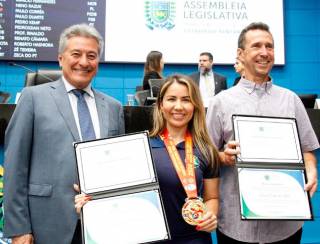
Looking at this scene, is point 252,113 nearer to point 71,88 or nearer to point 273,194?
point 273,194

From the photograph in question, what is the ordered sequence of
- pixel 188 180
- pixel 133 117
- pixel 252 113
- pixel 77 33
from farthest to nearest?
pixel 133 117
pixel 252 113
pixel 77 33
pixel 188 180

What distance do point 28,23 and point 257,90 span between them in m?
4.87

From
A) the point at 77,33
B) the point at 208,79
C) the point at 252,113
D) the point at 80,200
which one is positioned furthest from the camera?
the point at 208,79

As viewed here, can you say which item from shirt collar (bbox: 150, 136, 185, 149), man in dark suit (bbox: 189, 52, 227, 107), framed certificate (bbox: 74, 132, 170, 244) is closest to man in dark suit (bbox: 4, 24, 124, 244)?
framed certificate (bbox: 74, 132, 170, 244)

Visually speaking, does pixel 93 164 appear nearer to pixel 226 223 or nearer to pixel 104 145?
pixel 104 145

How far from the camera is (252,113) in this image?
1.72 m

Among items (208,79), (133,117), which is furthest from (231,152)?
(208,79)

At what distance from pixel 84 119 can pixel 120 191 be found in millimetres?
365

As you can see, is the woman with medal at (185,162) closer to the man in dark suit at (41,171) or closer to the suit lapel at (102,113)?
the suit lapel at (102,113)

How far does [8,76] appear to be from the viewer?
5.95 m

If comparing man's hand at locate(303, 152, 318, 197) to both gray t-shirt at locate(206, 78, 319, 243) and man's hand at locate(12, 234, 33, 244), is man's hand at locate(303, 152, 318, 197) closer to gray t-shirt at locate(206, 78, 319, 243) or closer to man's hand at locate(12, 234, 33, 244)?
gray t-shirt at locate(206, 78, 319, 243)

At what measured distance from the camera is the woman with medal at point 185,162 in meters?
1.49

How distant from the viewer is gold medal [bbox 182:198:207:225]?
1.43 meters

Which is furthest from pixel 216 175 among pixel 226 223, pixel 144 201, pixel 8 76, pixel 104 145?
pixel 8 76
